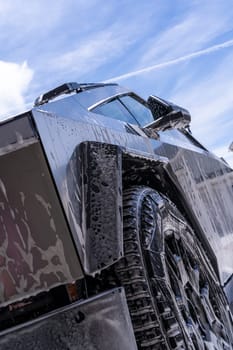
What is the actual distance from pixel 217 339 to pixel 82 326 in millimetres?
1258

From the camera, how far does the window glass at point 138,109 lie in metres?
3.71

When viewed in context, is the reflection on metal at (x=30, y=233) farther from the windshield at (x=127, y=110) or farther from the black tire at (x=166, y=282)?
the windshield at (x=127, y=110)

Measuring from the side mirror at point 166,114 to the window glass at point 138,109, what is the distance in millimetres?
98

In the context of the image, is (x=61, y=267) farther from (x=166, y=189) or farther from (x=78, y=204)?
(x=166, y=189)

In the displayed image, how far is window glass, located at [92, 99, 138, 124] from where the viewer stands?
2957 mm

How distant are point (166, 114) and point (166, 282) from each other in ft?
6.12

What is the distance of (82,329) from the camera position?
5.31ft

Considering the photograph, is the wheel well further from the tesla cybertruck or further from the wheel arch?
the wheel arch

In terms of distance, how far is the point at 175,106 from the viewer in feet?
12.4

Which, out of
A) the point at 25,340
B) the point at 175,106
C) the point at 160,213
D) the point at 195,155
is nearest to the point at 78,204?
the point at 25,340

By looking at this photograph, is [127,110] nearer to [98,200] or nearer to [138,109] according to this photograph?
[138,109]

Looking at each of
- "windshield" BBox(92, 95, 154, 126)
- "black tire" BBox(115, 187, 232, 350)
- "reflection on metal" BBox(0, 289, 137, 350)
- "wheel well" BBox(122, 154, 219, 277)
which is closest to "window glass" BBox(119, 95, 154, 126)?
"windshield" BBox(92, 95, 154, 126)

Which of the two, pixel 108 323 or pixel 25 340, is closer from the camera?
pixel 25 340

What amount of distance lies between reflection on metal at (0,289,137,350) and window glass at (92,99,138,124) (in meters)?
1.33
